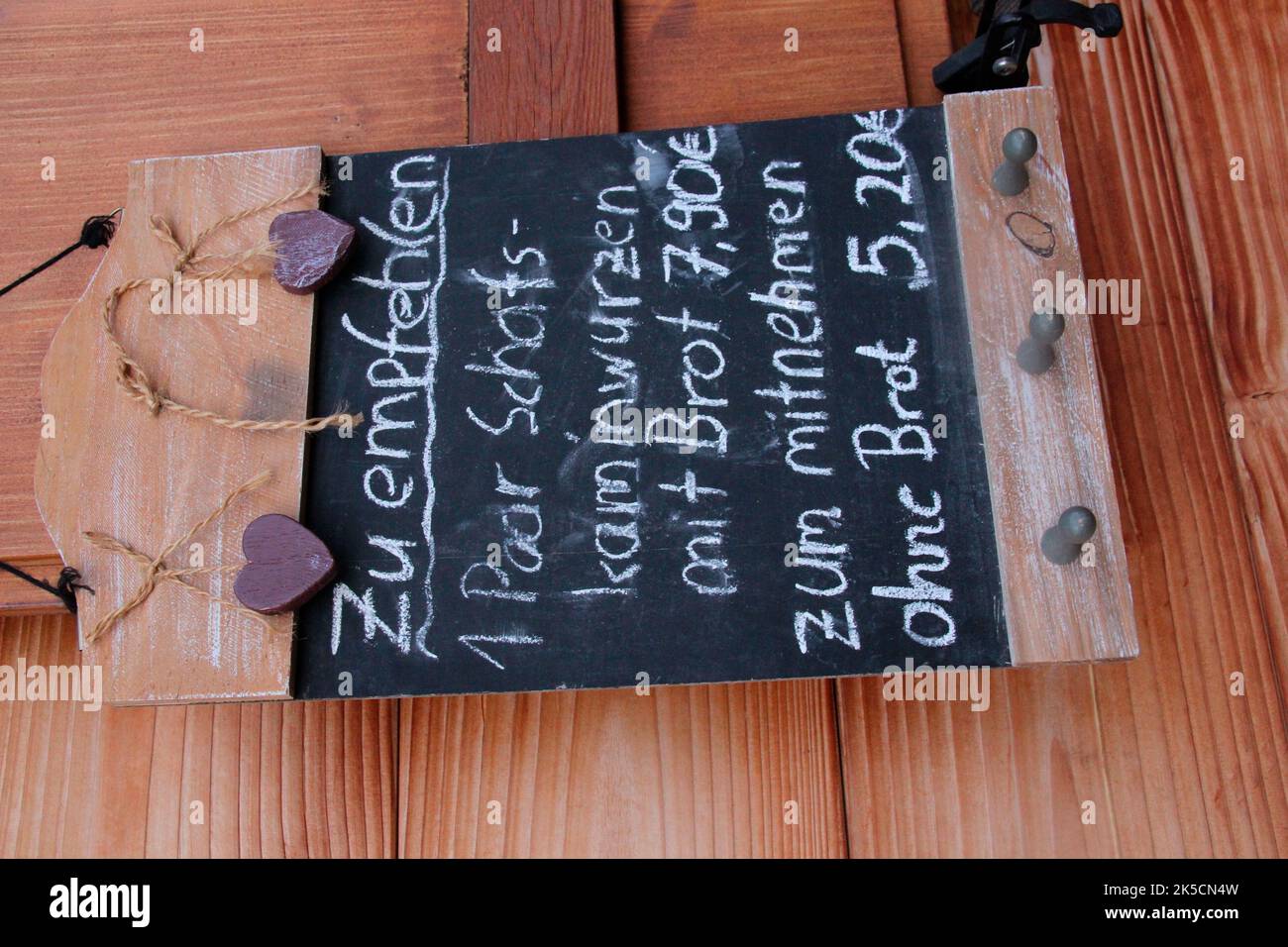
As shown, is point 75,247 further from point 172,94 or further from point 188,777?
point 188,777

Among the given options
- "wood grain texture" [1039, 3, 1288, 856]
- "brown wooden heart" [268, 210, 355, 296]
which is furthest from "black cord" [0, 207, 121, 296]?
"wood grain texture" [1039, 3, 1288, 856]

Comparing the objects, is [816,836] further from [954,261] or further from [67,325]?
[67,325]

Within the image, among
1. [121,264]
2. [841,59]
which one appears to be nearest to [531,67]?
[841,59]

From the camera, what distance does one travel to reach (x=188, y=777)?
1.22 meters

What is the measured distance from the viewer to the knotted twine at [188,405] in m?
1.02

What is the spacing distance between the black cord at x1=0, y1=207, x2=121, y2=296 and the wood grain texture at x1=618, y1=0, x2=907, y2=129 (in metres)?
0.69

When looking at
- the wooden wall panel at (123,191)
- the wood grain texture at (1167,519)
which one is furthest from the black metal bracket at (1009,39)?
the wooden wall panel at (123,191)

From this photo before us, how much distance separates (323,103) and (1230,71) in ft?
4.27

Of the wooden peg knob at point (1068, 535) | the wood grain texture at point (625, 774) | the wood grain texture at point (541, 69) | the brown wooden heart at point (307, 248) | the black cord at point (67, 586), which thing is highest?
the wood grain texture at point (541, 69)

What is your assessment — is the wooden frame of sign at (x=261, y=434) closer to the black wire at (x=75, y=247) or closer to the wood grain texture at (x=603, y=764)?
the black wire at (x=75, y=247)

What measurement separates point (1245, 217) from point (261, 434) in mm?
1352

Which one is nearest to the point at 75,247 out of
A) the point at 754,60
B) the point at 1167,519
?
the point at 754,60

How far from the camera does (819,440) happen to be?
1.04 m

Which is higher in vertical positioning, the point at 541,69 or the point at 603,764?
the point at 541,69
